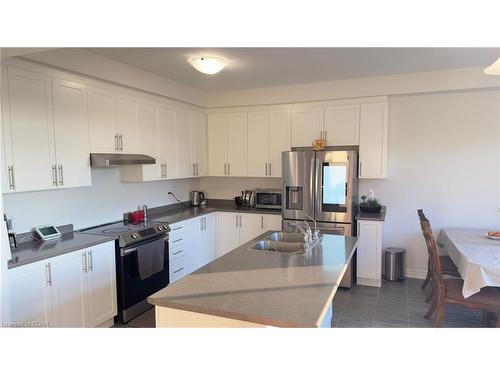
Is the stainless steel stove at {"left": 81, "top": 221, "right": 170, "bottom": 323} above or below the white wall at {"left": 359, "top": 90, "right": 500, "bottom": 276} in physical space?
below

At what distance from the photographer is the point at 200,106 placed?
4.88 metres

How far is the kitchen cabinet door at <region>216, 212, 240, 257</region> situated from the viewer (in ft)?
15.5

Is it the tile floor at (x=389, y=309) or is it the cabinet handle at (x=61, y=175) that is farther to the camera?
the tile floor at (x=389, y=309)

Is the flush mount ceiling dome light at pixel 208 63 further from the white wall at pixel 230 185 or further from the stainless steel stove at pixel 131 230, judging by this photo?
the white wall at pixel 230 185

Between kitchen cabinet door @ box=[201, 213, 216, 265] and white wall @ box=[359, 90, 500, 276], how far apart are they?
211 centimetres

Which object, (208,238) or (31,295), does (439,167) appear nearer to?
(208,238)

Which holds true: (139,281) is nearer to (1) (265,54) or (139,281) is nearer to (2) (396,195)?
(1) (265,54)

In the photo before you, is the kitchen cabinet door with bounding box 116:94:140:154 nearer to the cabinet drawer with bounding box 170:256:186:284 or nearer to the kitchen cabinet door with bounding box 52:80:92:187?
the kitchen cabinet door with bounding box 52:80:92:187

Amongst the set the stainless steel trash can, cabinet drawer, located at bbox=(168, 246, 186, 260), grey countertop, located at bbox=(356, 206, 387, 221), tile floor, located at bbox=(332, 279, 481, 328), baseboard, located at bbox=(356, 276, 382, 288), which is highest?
grey countertop, located at bbox=(356, 206, 387, 221)

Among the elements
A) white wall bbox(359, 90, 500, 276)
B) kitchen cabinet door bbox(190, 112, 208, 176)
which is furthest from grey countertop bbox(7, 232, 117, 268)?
white wall bbox(359, 90, 500, 276)

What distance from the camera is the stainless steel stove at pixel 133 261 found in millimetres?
3104

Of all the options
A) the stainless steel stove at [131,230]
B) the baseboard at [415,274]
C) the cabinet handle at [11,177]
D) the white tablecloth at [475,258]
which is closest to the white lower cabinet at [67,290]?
the stainless steel stove at [131,230]

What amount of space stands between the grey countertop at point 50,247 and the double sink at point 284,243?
135cm

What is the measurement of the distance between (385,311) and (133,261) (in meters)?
2.55
